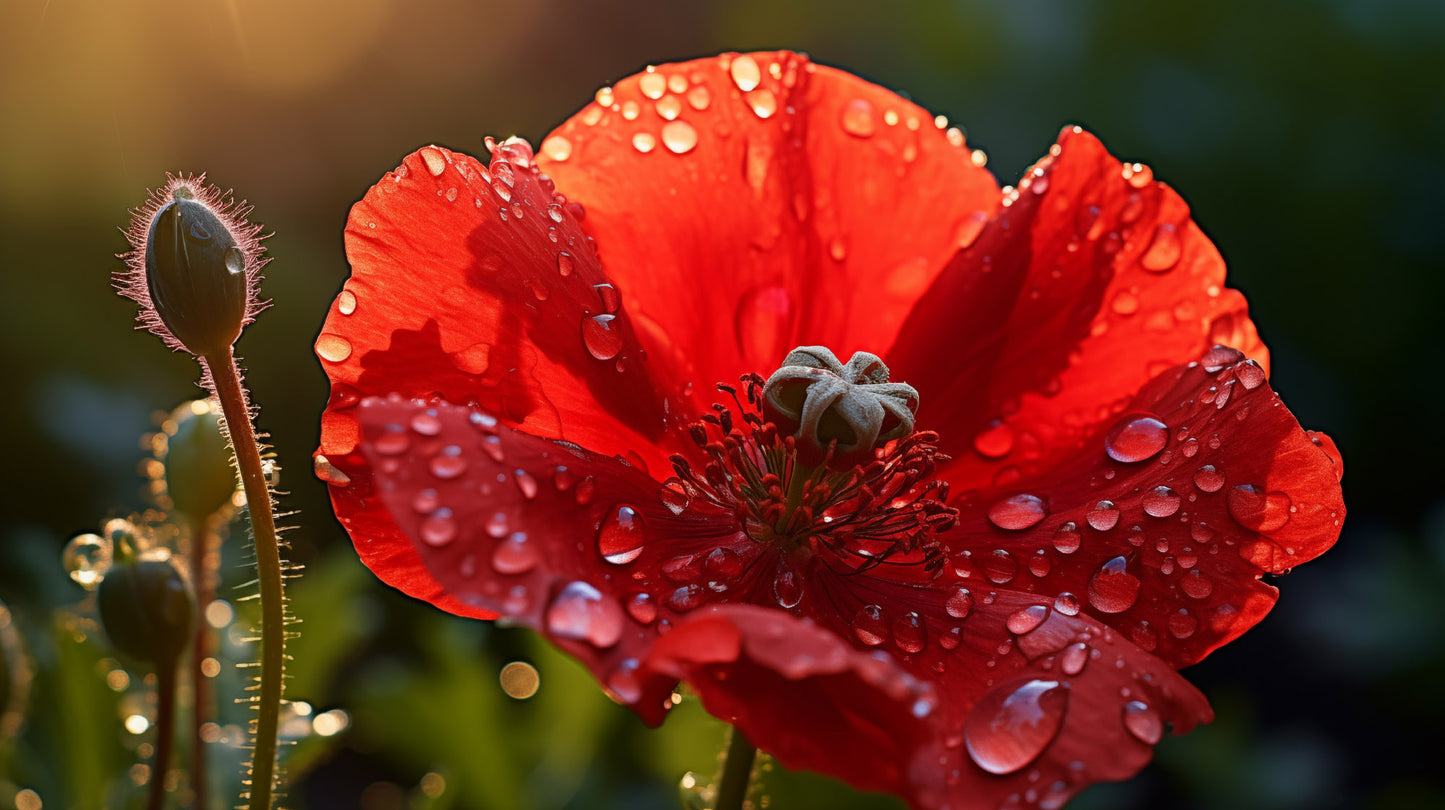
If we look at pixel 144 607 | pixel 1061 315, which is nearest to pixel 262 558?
pixel 144 607

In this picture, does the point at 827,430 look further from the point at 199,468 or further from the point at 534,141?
the point at 534,141

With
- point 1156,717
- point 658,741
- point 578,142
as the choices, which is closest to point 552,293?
point 578,142

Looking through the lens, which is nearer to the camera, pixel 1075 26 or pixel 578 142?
pixel 578 142

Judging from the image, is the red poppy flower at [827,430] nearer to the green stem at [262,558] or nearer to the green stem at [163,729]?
the green stem at [262,558]

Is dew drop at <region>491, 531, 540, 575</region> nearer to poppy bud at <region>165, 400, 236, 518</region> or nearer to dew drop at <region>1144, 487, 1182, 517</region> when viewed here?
poppy bud at <region>165, 400, 236, 518</region>

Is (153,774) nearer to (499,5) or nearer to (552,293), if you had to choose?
(552,293)

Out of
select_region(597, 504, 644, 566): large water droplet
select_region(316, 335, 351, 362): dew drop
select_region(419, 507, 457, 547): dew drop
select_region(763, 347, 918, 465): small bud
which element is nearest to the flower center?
select_region(763, 347, 918, 465): small bud

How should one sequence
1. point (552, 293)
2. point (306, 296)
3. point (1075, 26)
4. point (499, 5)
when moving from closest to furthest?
1. point (552, 293)
2. point (306, 296)
3. point (499, 5)
4. point (1075, 26)
